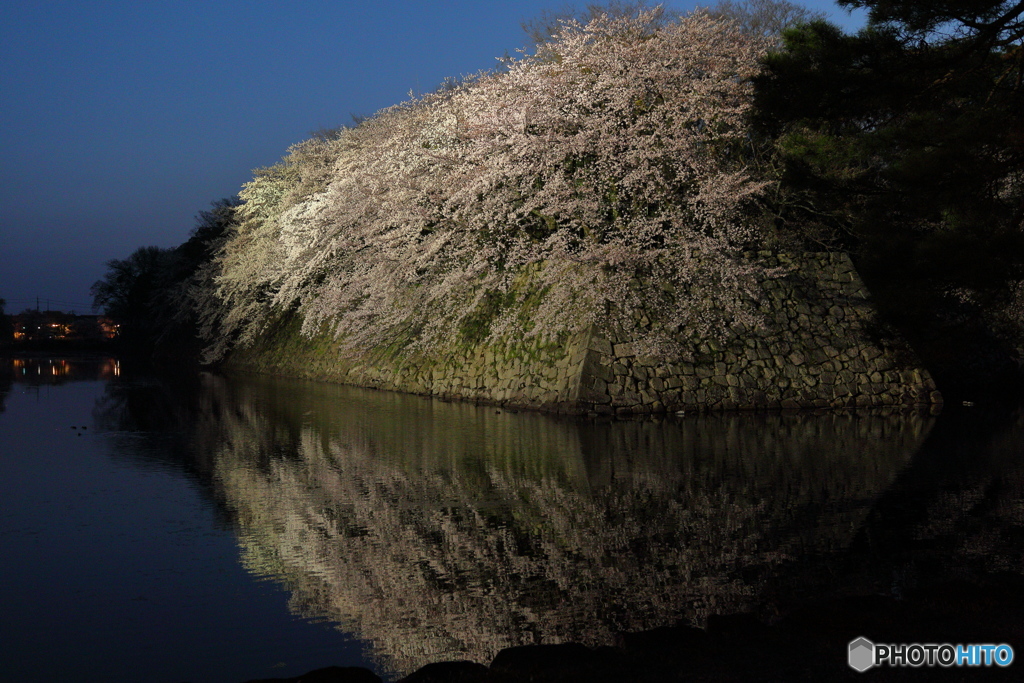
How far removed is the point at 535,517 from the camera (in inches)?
306

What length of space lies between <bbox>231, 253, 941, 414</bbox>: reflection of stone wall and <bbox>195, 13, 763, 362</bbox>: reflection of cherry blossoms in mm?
718

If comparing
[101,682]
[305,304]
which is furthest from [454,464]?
[305,304]

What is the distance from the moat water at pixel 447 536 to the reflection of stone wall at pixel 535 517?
30 mm

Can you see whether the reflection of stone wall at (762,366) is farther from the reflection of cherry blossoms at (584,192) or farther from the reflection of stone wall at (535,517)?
the reflection of stone wall at (535,517)

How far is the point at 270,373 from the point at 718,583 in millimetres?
31275

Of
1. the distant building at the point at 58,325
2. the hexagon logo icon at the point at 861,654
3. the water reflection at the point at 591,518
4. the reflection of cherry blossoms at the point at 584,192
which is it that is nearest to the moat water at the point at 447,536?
the water reflection at the point at 591,518

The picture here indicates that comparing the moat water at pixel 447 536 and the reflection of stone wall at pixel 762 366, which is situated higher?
the reflection of stone wall at pixel 762 366

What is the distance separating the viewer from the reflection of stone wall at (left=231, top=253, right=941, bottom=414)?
16750 millimetres

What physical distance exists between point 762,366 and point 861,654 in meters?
13.7

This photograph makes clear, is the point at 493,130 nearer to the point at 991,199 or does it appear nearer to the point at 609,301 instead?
the point at 609,301

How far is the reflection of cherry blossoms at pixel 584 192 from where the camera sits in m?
17.4
